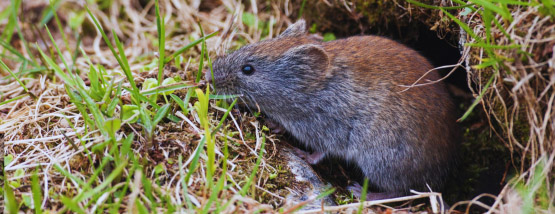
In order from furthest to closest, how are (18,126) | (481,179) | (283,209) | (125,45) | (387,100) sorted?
(125,45) → (481,179) → (387,100) → (18,126) → (283,209)

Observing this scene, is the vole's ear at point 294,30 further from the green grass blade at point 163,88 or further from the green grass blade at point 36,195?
the green grass blade at point 36,195

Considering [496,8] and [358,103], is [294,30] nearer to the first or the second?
[358,103]

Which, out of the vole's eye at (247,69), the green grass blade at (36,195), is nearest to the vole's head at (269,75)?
the vole's eye at (247,69)

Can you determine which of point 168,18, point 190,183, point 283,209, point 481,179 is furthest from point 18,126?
point 481,179

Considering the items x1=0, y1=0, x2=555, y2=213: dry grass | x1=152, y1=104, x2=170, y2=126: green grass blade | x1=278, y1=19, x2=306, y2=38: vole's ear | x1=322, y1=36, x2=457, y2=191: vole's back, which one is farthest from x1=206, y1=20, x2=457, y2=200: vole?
x1=152, y1=104, x2=170, y2=126: green grass blade

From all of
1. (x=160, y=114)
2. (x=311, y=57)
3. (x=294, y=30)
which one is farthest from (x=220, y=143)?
Answer: (x=294, y=30)

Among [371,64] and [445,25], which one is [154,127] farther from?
[445,25]
